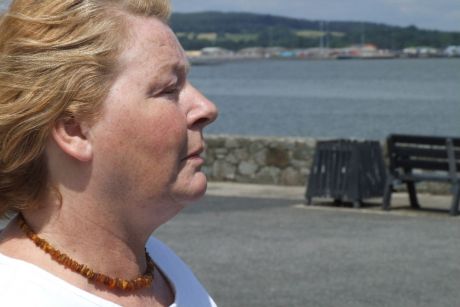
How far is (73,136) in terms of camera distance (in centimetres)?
168

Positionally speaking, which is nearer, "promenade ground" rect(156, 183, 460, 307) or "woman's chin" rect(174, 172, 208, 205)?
"woman's chin" rect(174, 172, 208, 205)

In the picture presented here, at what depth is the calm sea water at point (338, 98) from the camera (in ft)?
191

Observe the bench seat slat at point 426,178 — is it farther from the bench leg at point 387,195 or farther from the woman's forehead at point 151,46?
the woman's forehead at point 151,46

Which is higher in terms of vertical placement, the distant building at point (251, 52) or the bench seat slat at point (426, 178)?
the bench seat slat at point (426, 178)

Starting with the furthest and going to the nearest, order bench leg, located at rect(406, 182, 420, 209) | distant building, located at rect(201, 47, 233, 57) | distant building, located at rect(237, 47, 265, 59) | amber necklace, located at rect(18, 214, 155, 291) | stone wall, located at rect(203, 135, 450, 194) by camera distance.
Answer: distant building, located at rect(237, 47, 265, 59) < distant building, located at rect(201, 47, 233, 57) < stone wall, located at rect(203, 135, 450, 194) < bench leg, located at rect(406, 182, 420, 209) < amber necklace, located at rect(18, 214, 155, 291)

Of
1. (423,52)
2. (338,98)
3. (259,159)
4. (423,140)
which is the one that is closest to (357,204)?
(423,140)

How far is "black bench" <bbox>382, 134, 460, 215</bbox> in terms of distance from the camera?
12.9m

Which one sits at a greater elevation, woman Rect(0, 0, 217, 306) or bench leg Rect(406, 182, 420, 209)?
woman Rect(0, 0, 217, 306)

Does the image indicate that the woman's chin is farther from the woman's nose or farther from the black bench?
the black bench

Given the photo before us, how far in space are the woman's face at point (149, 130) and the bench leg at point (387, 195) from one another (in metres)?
11.5

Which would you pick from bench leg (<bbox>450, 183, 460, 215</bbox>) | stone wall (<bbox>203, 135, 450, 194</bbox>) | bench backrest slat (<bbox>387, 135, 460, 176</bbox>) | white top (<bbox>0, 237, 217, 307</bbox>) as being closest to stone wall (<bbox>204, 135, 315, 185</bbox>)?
stone wall (<bbox>203, 135, 450, 194</bbox>)

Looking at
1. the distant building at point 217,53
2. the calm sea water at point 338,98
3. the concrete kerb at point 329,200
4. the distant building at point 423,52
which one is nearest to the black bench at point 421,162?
the concrete kerb at point 329,200

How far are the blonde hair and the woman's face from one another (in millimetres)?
29

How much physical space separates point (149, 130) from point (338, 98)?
9547 cm
